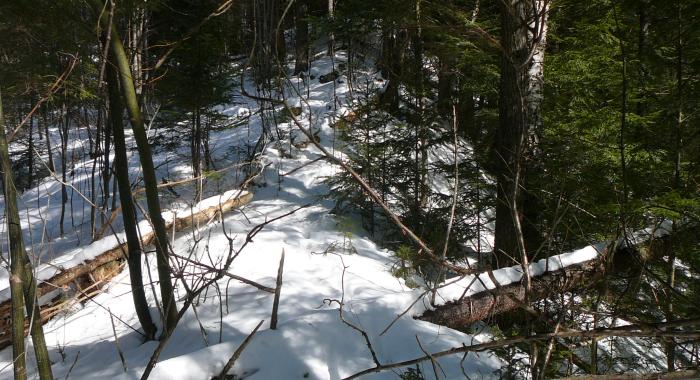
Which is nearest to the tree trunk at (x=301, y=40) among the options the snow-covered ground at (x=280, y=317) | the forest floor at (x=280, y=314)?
the forest floor at (x=280, y=314)

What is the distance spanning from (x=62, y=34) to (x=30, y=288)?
2.54m

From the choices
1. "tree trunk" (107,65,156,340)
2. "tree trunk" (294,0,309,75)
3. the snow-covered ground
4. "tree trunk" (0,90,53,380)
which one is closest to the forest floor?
the snow-covered ground

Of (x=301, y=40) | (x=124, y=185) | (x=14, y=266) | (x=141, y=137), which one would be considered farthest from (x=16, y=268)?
(x=301, y=40)

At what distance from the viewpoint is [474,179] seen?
16.6 feet

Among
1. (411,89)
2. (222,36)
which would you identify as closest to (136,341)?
(411,89)

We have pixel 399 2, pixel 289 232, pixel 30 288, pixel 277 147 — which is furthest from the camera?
pixel 277 147

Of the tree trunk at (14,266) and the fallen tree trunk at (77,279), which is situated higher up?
the tree trunk at (14,266)

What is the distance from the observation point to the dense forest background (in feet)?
5.16

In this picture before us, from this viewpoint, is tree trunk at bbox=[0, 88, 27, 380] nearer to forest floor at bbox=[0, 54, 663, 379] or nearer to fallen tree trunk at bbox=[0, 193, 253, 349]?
forest floor at bbox=[0, 54, 663, 379]

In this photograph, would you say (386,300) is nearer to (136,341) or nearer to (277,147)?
(136,341)

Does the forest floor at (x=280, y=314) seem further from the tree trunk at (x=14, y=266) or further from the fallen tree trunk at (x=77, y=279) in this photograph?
the tree trunk at (x=14, y=266)

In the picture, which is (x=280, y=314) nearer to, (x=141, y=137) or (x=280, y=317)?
(x=280, y=317)

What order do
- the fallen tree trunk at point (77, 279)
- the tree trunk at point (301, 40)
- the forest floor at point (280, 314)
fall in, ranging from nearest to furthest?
Answer: the forest floor at point (280, 314) < the fallen tree trunk at point (77, 279) < the tree trunk at point (301, 40)

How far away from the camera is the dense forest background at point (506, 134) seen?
62.0 inches
